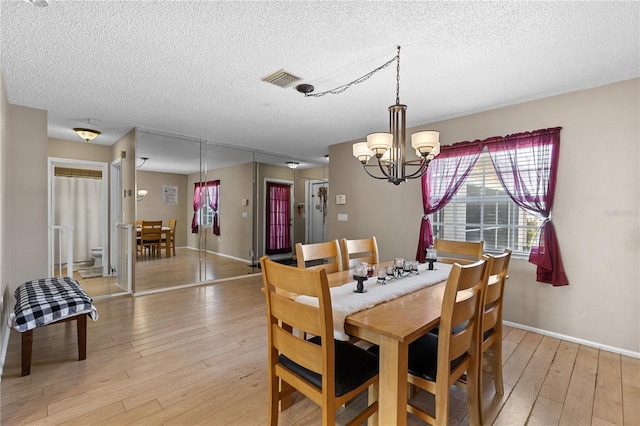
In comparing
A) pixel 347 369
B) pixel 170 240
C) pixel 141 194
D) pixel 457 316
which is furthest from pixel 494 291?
pixel 170 240

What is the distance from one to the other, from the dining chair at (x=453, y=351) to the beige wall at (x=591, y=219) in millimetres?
1984

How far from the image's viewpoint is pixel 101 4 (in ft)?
5.66

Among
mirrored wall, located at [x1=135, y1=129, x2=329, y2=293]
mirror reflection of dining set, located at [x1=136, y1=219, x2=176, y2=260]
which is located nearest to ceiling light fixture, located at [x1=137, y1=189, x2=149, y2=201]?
mirrored wall, located at [x1=135, y1=129, x2=329, y2=293]

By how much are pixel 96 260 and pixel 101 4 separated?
6.04m

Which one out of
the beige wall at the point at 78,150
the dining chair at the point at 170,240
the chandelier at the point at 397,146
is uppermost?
the beige wall at the point at 78,150

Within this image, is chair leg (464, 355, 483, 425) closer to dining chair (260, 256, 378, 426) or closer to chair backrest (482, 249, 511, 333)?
chair backrest (482, 249, 511, 333)

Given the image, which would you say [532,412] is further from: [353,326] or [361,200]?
[361,200]

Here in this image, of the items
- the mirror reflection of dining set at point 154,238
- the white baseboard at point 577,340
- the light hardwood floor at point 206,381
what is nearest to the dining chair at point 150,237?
the mirror reflection of dining set at point 154,238

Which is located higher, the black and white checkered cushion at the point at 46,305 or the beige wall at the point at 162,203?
the beige wall at the point at 162,203

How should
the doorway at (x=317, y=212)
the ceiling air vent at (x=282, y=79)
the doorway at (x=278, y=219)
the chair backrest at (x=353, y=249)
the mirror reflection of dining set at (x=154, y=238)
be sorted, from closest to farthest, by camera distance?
the ceiling air vent at (x=282, y=79) → the chair backrest at (x=353, y=249) → the mirror reflection of dining set at (x=154, y=238) → the doorway at (x=278, y=219) → the doorway at (x=317, y=212)

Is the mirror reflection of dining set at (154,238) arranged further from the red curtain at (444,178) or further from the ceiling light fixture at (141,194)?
the red curtain at (444,178)

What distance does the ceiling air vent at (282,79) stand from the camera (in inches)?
102

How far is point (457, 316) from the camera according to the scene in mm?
1406

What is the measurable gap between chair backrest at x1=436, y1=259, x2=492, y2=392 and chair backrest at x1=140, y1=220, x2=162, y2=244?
4.54m
